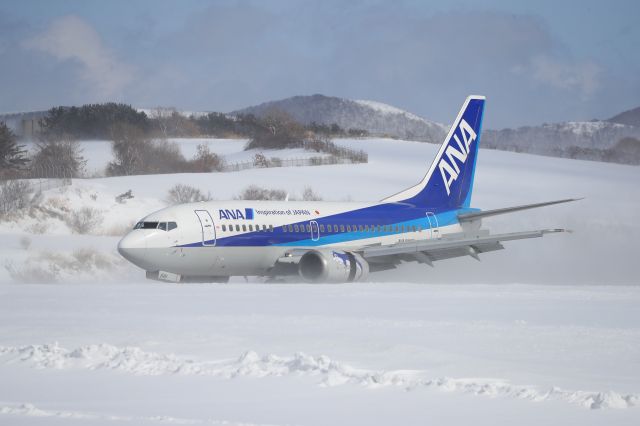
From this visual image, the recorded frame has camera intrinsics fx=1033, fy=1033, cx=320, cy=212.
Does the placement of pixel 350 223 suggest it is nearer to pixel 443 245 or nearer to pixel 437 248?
pixel 437 248

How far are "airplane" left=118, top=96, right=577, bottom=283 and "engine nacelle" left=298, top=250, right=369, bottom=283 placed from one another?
0.11ft

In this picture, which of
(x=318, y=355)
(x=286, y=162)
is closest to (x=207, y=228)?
(x=318, y=355)

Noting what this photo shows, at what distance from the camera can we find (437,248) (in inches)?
1401

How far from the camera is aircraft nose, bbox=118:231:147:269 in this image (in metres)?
31.2

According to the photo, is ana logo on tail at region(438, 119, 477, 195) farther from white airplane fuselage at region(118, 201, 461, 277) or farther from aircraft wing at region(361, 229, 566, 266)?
aircraft wing at region(361, 229, 566, 266)

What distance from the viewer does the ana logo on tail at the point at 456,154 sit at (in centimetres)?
4225

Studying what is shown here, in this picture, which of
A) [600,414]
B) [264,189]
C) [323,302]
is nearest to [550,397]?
[600,414]

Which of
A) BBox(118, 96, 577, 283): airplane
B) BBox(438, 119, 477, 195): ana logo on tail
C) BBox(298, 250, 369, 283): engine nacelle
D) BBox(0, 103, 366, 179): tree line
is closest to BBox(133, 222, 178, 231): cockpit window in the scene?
BBox(118, 96, 577, 283): airplane

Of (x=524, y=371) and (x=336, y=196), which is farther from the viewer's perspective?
(x=336, y=196)

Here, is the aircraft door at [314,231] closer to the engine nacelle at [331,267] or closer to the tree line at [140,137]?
the engine nacelle at [331,267]

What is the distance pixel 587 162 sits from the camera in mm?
105000

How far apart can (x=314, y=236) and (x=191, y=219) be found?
529cm

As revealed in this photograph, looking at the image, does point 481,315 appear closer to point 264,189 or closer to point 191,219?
point 191,219

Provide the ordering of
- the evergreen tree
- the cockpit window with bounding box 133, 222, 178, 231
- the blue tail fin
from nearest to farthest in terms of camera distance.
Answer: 1. the cockpit window with bounding box 133, 222, 178, 231
2. the blue tail fin
3. the evergreen tree
